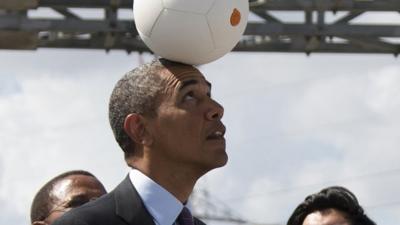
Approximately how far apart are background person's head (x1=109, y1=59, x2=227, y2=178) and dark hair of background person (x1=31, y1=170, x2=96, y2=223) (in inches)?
57.9

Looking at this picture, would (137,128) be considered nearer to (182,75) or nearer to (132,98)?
(132,98)

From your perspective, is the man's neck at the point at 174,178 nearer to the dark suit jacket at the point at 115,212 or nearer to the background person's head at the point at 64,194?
the dark suit jacket at the point at 115,212

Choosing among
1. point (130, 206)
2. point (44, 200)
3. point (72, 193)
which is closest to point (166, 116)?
point (130, 206)

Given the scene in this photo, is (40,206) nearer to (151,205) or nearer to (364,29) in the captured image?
(151,205)

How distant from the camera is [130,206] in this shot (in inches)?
196

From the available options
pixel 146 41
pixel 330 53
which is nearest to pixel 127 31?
pixel 330 53

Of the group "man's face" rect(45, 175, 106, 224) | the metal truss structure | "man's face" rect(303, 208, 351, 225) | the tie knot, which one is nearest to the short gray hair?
the tie knot

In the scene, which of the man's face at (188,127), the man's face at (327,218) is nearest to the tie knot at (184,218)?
the man's face at (188,127)

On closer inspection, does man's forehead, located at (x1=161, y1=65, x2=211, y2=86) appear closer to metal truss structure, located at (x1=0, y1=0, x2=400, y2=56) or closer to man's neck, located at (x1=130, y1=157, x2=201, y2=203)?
man's neck, located at (x1=130, y1=157, x2=201, y2=203)

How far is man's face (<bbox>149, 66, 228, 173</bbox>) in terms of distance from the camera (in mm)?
4934

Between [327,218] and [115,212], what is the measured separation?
133 cm

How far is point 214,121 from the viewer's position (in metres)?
4.98

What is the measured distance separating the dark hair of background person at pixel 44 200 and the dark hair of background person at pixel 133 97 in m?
1.46

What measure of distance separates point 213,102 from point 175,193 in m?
0.31
